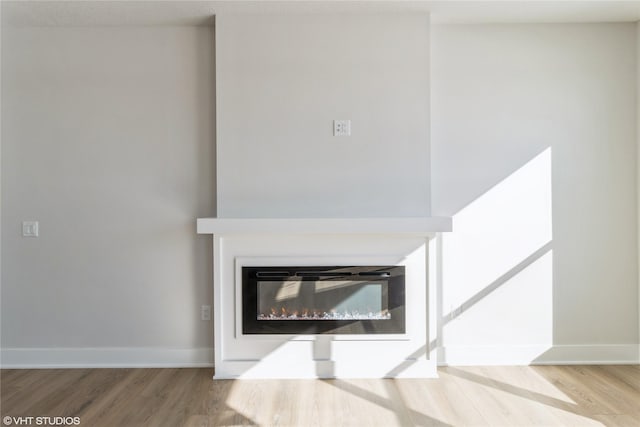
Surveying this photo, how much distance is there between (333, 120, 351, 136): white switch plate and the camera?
3426 millimetres

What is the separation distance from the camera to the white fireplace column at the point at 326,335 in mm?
3309

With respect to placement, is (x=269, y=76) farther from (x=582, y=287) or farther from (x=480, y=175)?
(x=582, y=287)

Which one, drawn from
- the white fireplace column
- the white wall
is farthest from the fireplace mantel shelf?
the white wall

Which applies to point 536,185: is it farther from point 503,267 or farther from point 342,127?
point 342,127

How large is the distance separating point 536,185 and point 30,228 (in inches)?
140

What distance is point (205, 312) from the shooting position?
3.62 meters

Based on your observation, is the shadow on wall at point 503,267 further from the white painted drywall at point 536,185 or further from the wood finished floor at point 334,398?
the wood finished floor at point 334,398

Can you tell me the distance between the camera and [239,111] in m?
3.42

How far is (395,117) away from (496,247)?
1.16m

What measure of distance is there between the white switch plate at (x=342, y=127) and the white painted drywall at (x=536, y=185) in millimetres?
Answer: 657

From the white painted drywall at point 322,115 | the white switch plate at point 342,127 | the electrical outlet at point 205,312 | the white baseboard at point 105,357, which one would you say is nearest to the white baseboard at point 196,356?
the white baseboard at point 105,357

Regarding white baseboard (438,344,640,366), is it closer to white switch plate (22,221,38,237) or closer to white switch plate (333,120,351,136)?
white switch plate (333,120,351,136)

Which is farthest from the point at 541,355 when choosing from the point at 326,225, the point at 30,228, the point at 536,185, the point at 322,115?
the point at 30,228

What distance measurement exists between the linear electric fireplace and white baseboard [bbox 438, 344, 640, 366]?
0.55m
